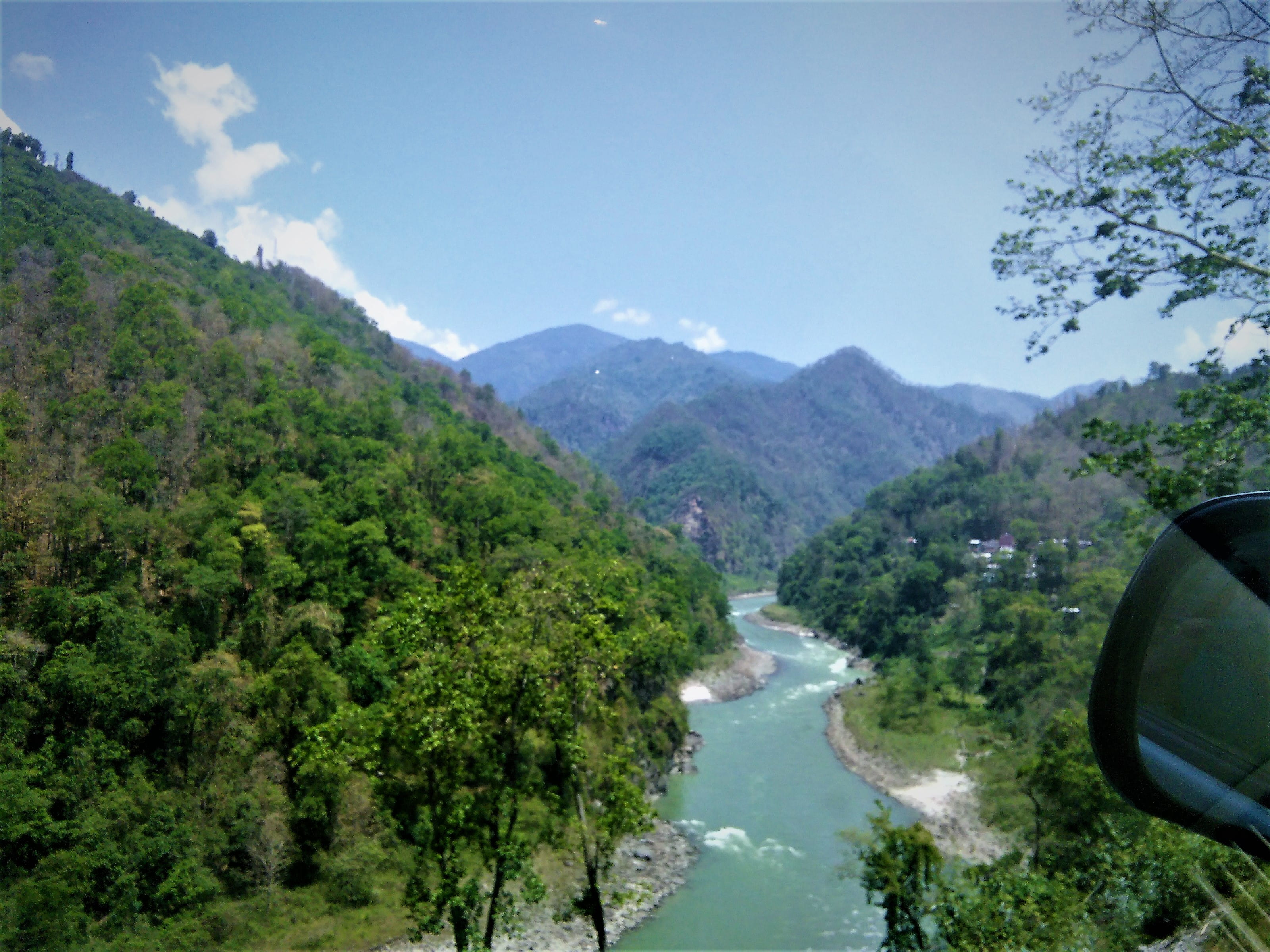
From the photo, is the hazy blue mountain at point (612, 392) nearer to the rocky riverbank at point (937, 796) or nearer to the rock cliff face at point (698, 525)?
the rock cliff face at point (698, 525)

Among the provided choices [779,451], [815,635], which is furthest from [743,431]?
[815,635]

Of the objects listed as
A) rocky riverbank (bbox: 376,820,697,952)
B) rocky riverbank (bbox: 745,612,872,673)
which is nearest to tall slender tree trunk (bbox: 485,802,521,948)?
rocky riverbank (bbox: 376,820,697,952)

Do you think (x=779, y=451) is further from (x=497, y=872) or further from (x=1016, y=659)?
(x=497, y=872)

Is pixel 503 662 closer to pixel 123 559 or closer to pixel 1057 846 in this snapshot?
pixel 1057 846

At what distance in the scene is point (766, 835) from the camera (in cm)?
1611

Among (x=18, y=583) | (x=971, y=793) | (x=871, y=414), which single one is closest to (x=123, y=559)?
(x=18, y=583)

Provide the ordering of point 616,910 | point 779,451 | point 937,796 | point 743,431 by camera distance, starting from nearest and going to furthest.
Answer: point 616,910 → point 937,796 → point 779,451 → point 743,431

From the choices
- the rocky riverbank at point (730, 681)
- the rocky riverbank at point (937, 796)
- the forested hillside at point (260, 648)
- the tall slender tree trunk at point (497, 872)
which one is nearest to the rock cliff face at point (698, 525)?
the rocky riverbank at point (730, 681)

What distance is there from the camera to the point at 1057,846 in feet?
36.2

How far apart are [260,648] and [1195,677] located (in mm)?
16928

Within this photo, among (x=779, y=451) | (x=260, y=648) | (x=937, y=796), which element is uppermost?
(x=779, y=451)

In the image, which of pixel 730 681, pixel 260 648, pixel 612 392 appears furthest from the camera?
pixel 612 392

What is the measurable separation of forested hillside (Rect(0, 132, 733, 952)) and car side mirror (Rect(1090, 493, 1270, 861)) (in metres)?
4.56

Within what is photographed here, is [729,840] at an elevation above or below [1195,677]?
below
